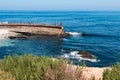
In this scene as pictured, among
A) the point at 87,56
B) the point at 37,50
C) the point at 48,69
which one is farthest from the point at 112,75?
the point at 37,50

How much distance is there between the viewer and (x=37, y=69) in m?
15.0

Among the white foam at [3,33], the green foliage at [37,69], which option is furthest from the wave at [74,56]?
the green foliage at [37,69]

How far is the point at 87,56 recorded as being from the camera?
44156 mm

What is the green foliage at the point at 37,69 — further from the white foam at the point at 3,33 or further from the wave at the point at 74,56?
the white foam at the point at 3,33

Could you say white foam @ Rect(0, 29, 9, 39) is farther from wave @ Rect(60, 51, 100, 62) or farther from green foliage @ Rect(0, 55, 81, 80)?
green foliage @ Rect(0, 55, 81, 80)

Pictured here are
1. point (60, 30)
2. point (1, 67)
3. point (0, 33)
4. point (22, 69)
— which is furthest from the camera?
point (60, 30)

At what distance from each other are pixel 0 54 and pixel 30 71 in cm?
3206

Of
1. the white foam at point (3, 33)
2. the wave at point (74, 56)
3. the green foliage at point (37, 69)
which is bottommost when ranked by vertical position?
the white foam at point (3, 33)

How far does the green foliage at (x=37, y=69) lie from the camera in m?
14.2

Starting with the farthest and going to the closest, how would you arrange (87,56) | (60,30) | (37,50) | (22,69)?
1. (60,30)
2. (37,50)
3. (87,56)
4. (22,69)

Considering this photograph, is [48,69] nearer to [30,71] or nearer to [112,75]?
[30,71]

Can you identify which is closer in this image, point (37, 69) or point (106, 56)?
point (37, 69)

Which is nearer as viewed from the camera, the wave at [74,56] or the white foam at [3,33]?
the wave at [74,56]

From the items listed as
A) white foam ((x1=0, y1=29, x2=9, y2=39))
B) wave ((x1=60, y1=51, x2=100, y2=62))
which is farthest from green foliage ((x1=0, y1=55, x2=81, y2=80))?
white foam ((x1=0, y1=29, x2=9, y2=39))
